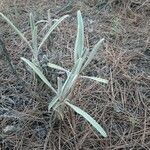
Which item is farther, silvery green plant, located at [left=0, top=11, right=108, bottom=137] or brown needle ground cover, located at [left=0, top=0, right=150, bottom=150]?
brown needle ground cover, located at [left=0, top=0, right=150, bottom=150]

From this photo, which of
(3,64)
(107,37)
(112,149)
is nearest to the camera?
(112,149)

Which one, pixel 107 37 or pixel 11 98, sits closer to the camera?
pixel 11 98

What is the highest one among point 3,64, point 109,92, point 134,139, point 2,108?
point 3,64

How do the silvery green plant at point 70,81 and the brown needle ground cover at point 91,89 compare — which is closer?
the silvery green plant at point 70,81

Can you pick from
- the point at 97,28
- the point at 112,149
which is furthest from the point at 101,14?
the point at 112,149

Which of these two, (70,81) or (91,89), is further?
(91,89)

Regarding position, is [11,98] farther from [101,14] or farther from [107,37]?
[101,14]

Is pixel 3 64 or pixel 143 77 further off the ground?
pixel 3 64

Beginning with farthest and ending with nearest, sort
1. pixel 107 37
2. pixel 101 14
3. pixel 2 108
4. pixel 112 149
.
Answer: pixel 101 14 < pixel 107 37 < pixel 2 108 < pixel 112 149
